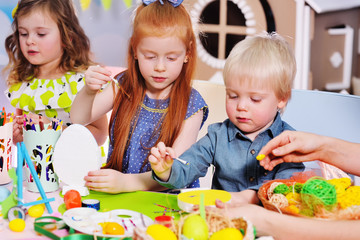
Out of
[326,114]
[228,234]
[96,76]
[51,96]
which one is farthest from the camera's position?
[51,96]

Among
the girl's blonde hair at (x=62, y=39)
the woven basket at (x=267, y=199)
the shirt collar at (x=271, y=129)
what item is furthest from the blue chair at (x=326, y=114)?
the girl's blonde hair at (x=62, y=39)

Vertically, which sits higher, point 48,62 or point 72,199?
point 48,62

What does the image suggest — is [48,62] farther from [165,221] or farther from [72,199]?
[165,221]

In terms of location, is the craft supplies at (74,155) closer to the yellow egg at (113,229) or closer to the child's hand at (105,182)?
the child's hand at (105,182)

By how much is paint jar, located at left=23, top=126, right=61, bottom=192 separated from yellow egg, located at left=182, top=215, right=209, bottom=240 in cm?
51

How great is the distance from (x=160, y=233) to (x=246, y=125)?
0.53 m

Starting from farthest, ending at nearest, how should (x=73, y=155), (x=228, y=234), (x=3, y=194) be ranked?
1. (x=73, y=155)
2. (x=3, y=194)
3. (x=228, y=234)

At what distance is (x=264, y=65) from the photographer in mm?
1155

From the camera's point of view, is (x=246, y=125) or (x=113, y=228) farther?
(x=246, y=125)

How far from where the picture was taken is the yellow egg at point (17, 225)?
0.92 m

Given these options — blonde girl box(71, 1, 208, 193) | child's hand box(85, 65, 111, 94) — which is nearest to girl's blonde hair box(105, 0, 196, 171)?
blonde girl box(71, 1, 208, 193)

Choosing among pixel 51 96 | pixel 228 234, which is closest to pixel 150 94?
pixel 51 96

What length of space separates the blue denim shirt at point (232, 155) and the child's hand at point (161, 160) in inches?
4.4

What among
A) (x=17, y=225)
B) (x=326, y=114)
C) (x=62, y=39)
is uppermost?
(x=62, y=39)
